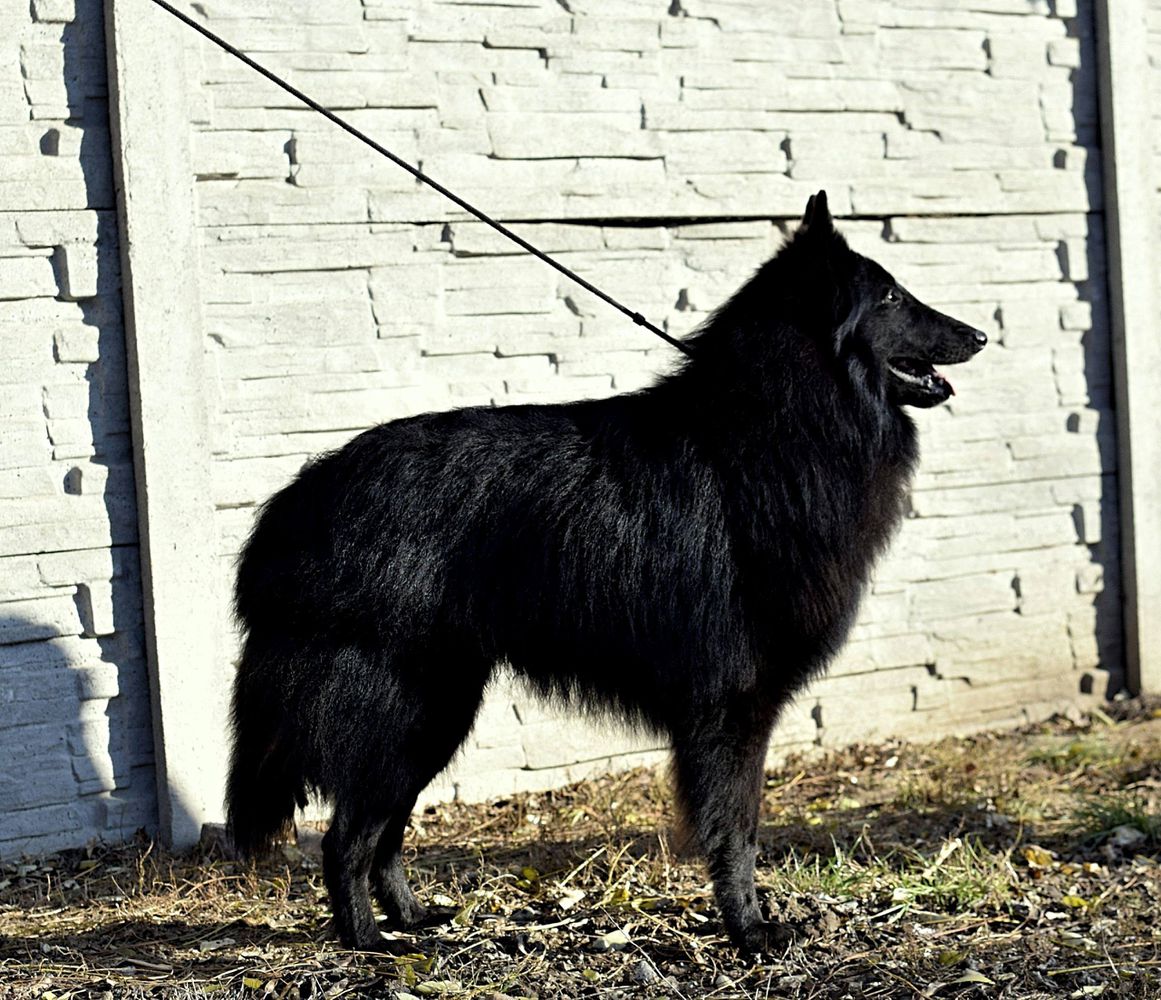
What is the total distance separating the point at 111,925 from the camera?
423 cm

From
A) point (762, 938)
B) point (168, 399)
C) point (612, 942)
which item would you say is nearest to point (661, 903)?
point (612, 942)

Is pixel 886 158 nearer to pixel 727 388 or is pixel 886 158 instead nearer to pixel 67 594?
pixel 727 388

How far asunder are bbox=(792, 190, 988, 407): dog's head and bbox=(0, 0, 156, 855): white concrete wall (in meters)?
2.39

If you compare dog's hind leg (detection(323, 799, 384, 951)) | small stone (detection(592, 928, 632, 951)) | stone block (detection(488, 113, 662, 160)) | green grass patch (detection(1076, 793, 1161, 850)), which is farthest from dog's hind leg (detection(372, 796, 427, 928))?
stone block (detection(488, 113, 662, 160))

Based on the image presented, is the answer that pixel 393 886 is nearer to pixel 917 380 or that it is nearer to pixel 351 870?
pixel 351 870

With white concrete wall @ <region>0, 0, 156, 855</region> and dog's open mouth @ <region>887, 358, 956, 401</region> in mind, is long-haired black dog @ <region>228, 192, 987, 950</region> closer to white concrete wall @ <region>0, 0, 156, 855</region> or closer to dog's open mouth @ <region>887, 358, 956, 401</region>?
dog's open mouth @ <region>887, 358, 956, 401</region>

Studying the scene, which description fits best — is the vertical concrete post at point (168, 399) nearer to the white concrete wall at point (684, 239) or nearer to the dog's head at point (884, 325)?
the white concrete wall at point (684, 239)

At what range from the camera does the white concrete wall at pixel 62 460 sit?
4.60 m

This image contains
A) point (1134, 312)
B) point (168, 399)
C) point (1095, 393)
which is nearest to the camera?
point (168, 399)

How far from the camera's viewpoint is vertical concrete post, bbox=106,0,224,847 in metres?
4.60

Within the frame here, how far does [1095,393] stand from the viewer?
245 inches

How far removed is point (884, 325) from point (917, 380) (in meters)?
0.19

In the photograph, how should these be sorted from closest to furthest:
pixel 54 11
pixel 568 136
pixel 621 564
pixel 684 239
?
pixel 621 564, pixel 54 11, pixel 568 136, pixel 684 239

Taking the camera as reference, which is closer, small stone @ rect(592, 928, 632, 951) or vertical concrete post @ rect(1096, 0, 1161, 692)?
small stone @ rect(592, 928, 632, 951)
